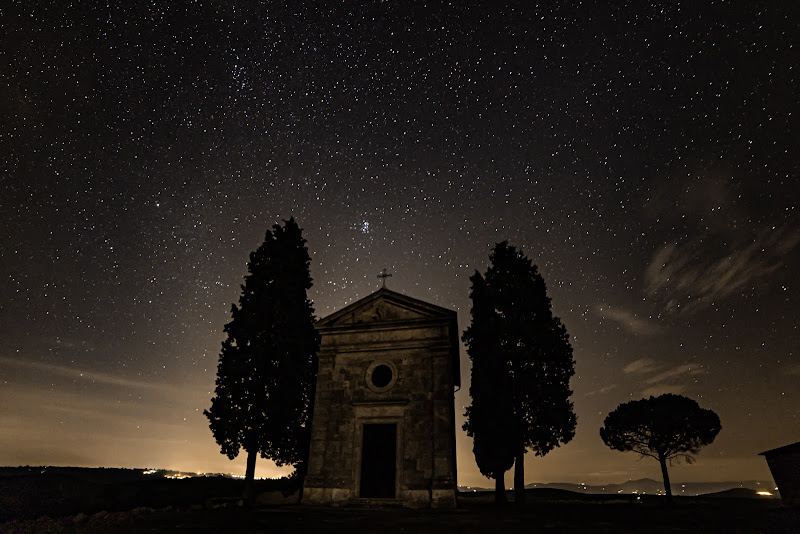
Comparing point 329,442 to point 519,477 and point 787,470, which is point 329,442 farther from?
point 787,470

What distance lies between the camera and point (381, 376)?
21109 millimetres

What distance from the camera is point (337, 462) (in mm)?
19562

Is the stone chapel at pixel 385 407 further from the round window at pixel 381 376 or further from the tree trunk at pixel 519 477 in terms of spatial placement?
the tree trunk at pixel 519 477

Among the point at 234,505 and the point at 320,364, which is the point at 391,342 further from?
the point at 234,505

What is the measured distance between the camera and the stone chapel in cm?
1861

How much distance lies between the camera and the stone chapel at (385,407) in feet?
61.1

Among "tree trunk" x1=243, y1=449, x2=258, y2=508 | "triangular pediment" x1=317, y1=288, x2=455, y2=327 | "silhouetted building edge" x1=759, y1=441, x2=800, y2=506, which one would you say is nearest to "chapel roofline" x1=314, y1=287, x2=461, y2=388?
"triangular pediment" x1=317, y1=288, x2=455, y2=327

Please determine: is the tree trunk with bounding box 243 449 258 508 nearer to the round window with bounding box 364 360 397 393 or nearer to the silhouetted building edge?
the round window with bounding box 364 360 397 393

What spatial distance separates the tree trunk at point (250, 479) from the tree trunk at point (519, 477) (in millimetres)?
14193

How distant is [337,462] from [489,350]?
1207 centimetres

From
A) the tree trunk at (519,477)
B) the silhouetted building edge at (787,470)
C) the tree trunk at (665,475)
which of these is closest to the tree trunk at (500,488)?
the tree trunk at (519,477)

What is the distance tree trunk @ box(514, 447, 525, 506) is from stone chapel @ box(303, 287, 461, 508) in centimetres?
740

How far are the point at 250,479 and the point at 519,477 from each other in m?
14.6

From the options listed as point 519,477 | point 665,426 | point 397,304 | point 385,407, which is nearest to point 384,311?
point 397,304
